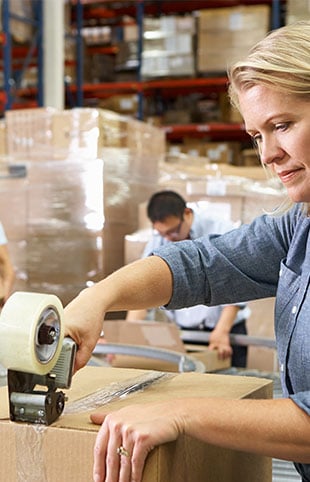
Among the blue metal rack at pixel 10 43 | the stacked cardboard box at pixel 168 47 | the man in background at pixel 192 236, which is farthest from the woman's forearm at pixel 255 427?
the stacked cardboard box at pixel 168 47

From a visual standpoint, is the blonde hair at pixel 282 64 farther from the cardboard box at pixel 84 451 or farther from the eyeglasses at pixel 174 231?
the eyeglasses at pixel 174 231

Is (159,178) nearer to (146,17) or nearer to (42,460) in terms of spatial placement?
(42,460)

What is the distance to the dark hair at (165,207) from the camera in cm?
349

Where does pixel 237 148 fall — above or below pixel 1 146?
below

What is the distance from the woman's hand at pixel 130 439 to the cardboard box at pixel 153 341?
1672mm

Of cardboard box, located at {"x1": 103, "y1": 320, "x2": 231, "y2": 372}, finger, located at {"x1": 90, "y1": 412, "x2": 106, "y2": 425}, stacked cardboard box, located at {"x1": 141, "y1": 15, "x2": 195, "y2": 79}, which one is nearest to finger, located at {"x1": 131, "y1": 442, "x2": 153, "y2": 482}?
finger, located at {"x1": 90, "y1": 412, "x2": 106, "y2": 425}

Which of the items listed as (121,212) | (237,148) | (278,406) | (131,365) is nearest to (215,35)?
(237,148)

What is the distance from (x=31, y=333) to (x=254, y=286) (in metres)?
0.64

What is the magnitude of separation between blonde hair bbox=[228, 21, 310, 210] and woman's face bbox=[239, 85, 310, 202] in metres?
0.01

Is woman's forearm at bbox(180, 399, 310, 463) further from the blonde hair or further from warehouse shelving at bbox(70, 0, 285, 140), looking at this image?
warehouse shelving at bbox(70, 0, 285, 140)

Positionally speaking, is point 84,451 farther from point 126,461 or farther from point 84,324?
point 84,324

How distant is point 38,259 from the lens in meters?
3.95

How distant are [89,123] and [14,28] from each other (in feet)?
10.8

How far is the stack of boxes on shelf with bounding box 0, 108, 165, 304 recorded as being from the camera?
3.81m
